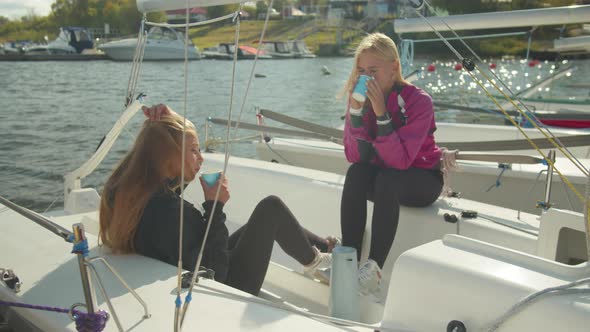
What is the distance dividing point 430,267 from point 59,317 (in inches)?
42.0

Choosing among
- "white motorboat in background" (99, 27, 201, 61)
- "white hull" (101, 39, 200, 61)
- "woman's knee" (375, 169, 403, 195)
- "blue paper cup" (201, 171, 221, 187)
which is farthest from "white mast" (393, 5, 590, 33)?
"white hull" (101, 39, 200, 61)

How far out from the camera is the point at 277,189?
11.9 ft

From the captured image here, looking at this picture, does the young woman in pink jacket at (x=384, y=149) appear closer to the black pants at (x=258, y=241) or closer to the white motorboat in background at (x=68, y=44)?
A: the black pants at (x=258, y=241)

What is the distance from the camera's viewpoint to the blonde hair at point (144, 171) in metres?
1.95

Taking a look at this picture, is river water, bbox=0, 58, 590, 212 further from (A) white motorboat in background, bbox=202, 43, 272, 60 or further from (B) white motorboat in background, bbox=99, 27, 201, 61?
(A) white motorboat in background, bbox=202, 43, 272, 60

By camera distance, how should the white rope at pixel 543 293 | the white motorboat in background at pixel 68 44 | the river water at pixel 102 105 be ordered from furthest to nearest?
the white motorboat in background at pixel 68 44 → the river water at pixel 102 105 → the white rope at pixel 543 293

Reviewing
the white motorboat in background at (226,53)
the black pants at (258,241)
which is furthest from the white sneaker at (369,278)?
the white motorboat in background at (226,53)

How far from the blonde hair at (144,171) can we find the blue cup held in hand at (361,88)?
0.88 metres

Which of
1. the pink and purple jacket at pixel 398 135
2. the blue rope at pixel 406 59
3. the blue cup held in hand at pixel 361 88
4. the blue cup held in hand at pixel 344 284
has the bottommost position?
the blue cup held in hand at pixel 344 284

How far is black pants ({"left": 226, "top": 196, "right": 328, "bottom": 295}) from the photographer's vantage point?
214 cm

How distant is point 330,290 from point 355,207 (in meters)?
0.66

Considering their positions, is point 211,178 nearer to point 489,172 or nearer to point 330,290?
point 330,290

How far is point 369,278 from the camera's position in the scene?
2.32m

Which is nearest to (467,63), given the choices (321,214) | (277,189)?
(321,214)
